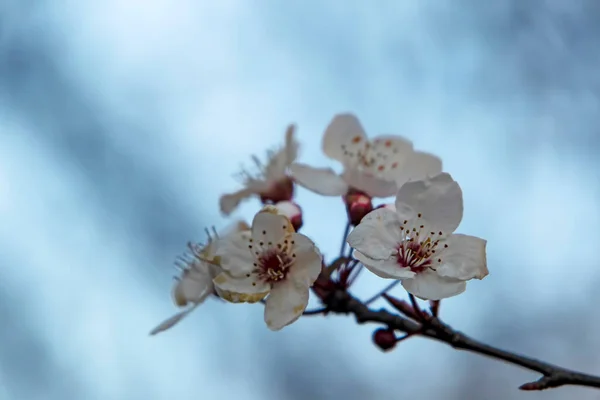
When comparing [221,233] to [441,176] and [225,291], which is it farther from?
[441,176]

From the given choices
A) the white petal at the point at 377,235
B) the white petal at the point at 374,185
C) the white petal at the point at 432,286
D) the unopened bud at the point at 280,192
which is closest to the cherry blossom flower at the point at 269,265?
the white petal at the point at 377,235

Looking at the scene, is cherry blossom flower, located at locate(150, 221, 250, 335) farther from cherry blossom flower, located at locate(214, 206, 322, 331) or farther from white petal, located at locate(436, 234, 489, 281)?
white petal, located at locate(436, 234, 489, 281)

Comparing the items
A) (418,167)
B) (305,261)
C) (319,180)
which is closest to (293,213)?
(319,180)

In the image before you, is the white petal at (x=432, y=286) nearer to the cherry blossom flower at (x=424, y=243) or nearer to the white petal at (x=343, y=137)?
the cherry blossom flower at (x=424, y=243)

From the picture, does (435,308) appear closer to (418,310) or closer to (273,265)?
(418,310)

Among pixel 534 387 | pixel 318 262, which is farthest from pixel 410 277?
pixel 534 387
